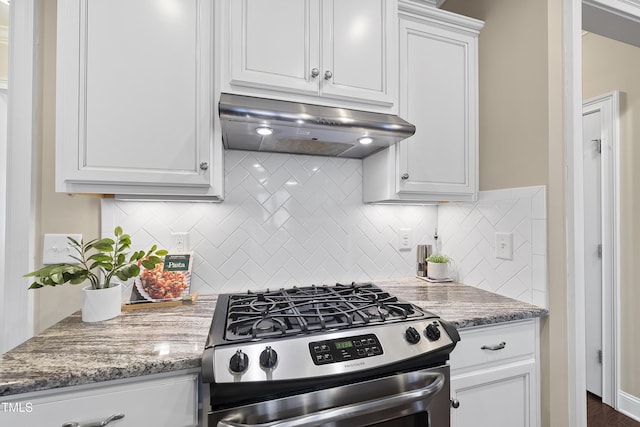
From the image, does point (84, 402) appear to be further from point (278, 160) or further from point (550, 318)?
point (550, 318)

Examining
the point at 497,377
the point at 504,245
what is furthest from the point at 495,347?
the point at 504,245

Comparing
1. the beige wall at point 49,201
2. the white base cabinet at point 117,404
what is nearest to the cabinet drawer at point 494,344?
the white base cabinet at point 117,404

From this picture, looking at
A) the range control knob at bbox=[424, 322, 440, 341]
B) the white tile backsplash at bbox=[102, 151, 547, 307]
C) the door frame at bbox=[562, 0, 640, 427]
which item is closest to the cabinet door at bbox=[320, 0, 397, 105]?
the white tile backsplash at bbox=[102, 151, 547, 307]

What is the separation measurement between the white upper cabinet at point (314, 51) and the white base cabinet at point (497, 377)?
42.4 inches

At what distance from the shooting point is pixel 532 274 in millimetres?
1409

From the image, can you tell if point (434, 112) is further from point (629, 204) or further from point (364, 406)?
point (629, 204)

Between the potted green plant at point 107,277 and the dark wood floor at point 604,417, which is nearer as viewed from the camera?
the potted green plant at point 107,277

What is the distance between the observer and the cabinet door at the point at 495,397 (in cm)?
122

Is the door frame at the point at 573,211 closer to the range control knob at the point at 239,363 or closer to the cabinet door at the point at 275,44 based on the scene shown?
the cabinet door at the point at 275,44

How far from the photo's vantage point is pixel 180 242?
1.50 m

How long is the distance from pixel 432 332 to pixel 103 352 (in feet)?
3.37

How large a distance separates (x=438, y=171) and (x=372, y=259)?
0.61 meters

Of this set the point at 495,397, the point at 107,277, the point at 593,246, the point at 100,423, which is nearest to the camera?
the point at 100,423

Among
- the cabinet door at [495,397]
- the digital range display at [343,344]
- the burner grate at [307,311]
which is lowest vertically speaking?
the cabinet door at [495,397]
